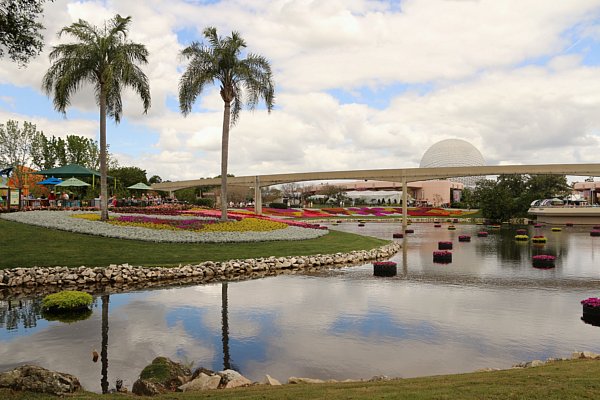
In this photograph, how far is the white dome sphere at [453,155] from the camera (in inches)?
5861

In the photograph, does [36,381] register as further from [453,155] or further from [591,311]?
[453,155]

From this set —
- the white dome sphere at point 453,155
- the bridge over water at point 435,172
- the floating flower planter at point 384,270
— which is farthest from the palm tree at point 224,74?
the white dome sphere at point 453,155

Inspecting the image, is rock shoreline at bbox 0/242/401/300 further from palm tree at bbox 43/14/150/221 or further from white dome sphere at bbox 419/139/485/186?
white dome sphere at bbox 419/139/485/186

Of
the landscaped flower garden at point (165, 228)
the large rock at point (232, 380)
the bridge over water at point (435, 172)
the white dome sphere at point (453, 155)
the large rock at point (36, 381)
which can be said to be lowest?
the large rock at point (232, 380)

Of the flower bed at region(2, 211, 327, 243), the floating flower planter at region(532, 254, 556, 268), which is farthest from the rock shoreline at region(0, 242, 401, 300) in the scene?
the floating flower planter at region(532, 254, 556, 268)

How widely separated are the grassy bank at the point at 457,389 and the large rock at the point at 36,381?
0.85 feet

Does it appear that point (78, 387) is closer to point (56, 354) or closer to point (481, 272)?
point (56, 354)

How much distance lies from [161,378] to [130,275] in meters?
11.0

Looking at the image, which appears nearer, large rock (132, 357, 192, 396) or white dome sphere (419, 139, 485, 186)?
large rock (132, 357, 192, 396)

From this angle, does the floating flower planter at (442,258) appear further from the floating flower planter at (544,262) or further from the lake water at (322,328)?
the lake water at (322,328)

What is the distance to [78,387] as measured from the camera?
716cm

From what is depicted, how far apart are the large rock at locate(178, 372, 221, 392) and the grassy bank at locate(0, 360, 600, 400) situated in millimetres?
663

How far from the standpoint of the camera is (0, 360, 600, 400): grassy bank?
5641 millimetres

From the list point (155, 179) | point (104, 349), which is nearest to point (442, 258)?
point (104, 349)
